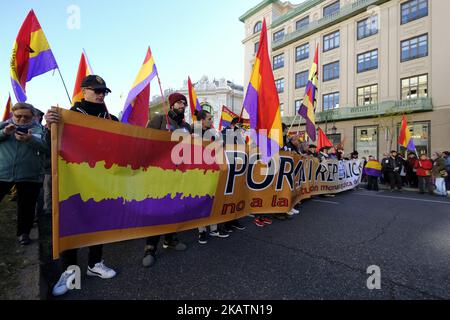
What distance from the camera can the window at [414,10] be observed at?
21.1m

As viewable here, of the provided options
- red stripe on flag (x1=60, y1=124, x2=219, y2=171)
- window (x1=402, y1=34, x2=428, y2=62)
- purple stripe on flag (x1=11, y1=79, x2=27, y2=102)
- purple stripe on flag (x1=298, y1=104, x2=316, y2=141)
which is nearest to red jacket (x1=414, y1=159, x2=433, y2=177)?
purple stripe on flag (x1=298, y1=104, x2=316, y2=141)

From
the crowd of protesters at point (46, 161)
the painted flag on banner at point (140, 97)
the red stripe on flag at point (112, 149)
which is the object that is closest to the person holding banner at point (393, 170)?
the crowd of protesters at point (46, 161)

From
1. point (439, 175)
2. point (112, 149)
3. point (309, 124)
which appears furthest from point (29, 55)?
point (439, 175)

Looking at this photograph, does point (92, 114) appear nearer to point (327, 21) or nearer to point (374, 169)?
point (374, 169)

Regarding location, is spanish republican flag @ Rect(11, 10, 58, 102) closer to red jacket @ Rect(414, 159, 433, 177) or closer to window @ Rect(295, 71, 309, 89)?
red jacket @ Rect(414, 159, 433, 177)

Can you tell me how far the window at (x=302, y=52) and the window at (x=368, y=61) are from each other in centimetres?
634

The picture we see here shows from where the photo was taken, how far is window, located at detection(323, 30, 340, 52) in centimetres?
2714

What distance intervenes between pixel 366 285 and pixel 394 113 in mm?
23876

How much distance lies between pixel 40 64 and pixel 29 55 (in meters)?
0.20

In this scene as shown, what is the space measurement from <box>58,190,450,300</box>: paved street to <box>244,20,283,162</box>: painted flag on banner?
1502 millimetres

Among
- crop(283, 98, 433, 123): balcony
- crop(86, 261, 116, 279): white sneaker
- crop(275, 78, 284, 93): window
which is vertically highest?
crop(275, 78, 284, 93): window

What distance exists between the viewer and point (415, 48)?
21.5 meters

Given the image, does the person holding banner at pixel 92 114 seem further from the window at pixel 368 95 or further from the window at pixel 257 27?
the window at pixel 257 27
